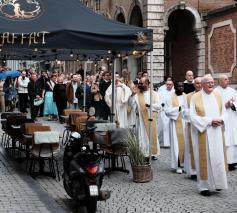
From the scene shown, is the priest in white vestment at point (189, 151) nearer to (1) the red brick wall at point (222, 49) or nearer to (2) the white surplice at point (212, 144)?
(2) the white surplice at point (212, 144)

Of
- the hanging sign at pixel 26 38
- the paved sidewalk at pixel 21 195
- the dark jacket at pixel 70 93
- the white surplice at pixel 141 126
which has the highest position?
the hanging sign at pixel 26 38

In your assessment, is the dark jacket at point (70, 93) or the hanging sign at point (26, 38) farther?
the dark jacket at point (70, 93)

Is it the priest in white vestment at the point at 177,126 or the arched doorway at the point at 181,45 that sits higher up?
the arched doorway at the point at 181,45

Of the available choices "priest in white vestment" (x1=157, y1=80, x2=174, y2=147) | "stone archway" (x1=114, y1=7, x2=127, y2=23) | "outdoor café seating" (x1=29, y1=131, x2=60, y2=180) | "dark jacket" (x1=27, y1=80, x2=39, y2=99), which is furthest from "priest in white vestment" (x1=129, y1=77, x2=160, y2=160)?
"stone archway" (x1=114, y1=7, x2=127, y2=23)

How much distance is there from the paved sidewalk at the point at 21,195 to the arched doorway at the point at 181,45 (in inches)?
765

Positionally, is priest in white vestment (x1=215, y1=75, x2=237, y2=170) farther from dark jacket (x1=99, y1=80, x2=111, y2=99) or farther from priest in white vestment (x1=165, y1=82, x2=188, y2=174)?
dark jacket (x1=99, y1=80, x2=111, y2=99)

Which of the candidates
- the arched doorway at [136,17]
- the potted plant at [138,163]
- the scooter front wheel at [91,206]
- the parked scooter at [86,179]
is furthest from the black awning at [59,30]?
the arched doorway at [136,17]

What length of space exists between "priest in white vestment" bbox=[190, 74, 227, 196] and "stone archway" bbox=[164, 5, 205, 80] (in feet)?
61.7

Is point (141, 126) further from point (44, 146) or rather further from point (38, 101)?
point (38, 101)

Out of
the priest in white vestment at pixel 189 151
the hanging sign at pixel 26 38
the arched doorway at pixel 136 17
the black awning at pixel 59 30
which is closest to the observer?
the hanging sign at pixel 26 38

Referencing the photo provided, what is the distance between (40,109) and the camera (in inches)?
949

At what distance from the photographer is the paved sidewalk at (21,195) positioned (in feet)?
24.8

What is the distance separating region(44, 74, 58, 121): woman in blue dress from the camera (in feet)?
74.2

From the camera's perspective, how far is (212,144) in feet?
29.3
